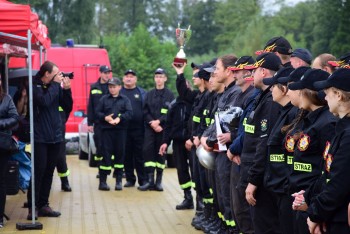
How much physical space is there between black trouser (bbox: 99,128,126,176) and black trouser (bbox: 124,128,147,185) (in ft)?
1.92

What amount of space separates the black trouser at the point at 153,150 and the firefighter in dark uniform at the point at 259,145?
6381mm

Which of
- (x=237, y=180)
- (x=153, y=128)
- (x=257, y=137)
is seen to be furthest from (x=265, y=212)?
(x=153, y=128)

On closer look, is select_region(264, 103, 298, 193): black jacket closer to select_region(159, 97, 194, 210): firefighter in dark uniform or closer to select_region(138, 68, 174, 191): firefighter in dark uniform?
select_region(159, 97, 194, 210): firefighter in dark uniform

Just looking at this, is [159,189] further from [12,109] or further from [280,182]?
[280,182]

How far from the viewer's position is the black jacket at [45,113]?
1013cm

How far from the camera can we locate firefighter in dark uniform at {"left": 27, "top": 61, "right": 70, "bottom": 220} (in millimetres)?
10125

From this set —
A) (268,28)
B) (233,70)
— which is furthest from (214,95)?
(268,28)

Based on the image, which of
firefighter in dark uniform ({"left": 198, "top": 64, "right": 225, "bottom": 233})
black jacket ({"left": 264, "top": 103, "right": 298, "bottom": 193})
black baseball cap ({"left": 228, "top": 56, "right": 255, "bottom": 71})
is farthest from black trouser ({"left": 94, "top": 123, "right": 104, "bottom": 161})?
black jacket ({"left": 264, "top": 103, "right": 298, "bottom": 193})

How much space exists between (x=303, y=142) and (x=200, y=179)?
4.67 meters

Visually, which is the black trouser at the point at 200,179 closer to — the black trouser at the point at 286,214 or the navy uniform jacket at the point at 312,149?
the black trouser at the point at 286,214

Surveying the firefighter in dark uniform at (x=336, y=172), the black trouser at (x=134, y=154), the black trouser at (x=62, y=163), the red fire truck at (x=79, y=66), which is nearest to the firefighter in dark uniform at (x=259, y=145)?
the firefighter in dark uniform at (x=336, y=172)

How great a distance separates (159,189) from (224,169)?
5448 millimetres

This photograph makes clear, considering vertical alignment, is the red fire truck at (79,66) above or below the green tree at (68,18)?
below

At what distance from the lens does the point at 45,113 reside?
10.2 m
